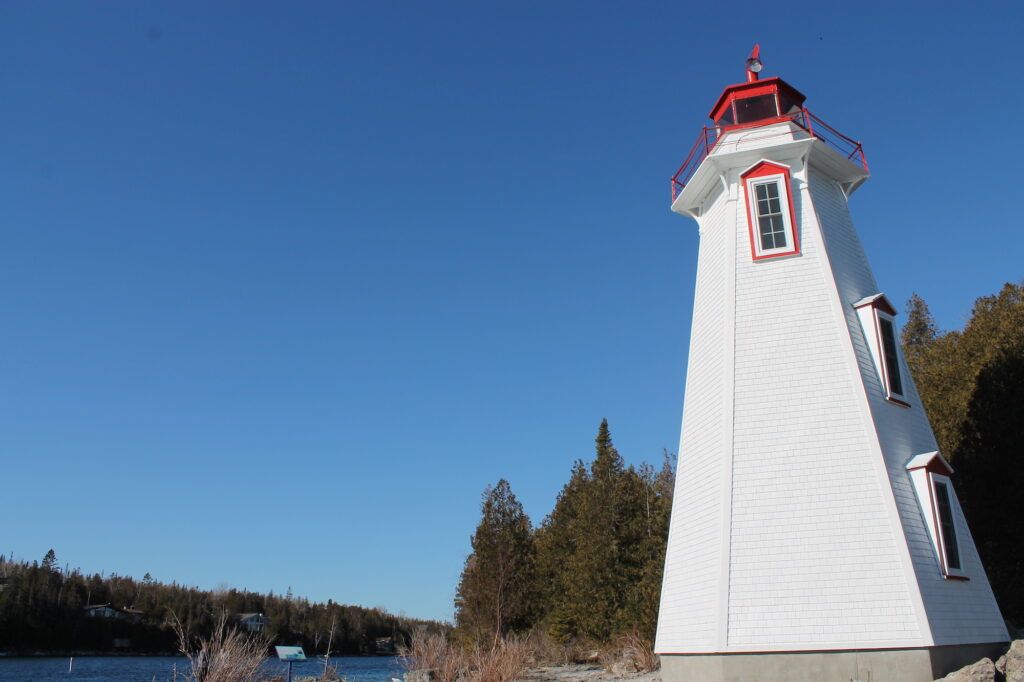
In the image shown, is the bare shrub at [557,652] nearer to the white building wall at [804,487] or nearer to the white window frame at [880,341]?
the white building wall at [804,487]

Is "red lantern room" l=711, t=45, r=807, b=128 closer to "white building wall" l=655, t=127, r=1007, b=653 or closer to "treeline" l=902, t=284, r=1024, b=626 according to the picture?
"white building wall" l=655, t=127, r=1007, b=653

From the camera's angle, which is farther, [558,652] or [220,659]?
[558,652]

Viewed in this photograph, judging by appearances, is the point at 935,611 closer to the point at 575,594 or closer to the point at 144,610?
the point at 575,594

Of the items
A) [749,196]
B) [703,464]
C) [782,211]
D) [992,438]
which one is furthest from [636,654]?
[749,196]

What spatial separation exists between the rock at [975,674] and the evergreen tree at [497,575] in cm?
2982

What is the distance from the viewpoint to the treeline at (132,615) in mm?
86438

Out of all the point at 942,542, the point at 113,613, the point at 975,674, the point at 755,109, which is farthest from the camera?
the point at 113,613

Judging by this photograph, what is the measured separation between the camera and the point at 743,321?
1525 cm

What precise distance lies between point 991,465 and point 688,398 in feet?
38.6

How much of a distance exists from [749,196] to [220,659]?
13777 mm

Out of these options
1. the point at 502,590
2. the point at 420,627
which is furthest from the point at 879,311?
the point at 502,590

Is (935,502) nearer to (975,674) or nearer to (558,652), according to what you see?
(975,674)

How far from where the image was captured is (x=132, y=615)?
103 metres

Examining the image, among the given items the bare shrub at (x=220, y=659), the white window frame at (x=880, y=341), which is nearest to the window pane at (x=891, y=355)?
the white window frame at (x=880, y=341)
